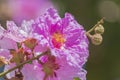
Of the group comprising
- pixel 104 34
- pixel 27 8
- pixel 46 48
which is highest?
pixel 27 8

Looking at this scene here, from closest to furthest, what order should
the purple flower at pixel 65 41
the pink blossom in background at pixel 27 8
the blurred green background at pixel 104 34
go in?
the purple flower at pixel 65 41 → the pink blossom in background at pixel 27 8 → the blurred green background at pixel 104 34

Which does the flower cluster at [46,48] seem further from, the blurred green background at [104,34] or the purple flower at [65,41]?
the blurred green background at [104,34]

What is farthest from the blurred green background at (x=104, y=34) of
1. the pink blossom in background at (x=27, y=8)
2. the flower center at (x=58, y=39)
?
the flower center at (x=58, y=39)

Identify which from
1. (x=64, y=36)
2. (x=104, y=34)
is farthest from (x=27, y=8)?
(x=64, y=36)

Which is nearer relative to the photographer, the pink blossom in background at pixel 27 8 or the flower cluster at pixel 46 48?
the flower cluster at pixel 46 48

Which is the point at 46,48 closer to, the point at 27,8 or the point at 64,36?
the point at 64,36

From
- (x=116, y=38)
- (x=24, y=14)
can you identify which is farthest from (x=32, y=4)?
(x=116, y=38)

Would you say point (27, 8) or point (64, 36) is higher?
point (27, 8)

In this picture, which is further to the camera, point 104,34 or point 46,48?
point 104,34
